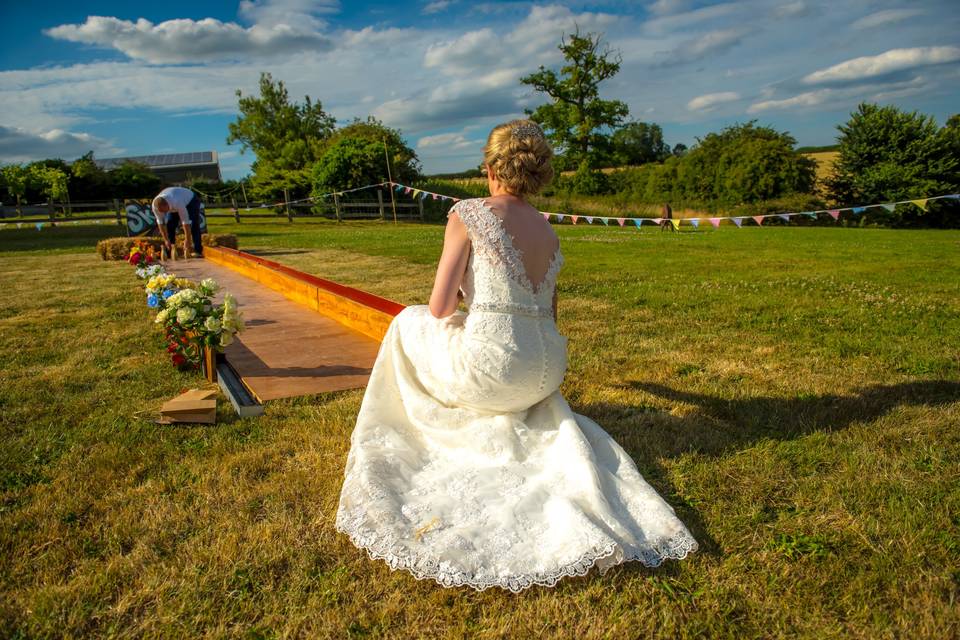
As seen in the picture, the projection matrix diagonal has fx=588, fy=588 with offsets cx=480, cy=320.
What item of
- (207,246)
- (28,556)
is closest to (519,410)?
(28,556)

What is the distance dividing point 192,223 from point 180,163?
3181 inches

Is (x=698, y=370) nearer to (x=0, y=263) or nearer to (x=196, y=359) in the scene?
(x=196, y=359)

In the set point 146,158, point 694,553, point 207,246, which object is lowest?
point 694,553

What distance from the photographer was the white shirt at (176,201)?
11.8m

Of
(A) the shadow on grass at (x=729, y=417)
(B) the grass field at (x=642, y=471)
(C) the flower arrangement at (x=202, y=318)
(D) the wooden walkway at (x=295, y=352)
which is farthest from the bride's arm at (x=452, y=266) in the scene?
(C) the flower arrangement at (x=202, y=318)

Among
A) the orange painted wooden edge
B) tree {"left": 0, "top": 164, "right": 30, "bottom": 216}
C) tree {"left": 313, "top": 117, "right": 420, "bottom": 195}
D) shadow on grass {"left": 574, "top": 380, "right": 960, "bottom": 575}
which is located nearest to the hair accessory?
shadow on grass {"left": 574, "top": 380, "right": 960, "bottom": 575}

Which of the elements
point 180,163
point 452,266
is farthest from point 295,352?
point 180,163

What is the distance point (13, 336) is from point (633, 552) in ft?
21.4

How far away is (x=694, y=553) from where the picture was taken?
2.17 metres

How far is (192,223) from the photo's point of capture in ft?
43.9

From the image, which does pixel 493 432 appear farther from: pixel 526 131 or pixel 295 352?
pixel 295 352

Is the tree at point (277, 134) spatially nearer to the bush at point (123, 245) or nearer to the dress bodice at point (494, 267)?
the bush at point (123, 245)

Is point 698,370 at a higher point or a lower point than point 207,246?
lower

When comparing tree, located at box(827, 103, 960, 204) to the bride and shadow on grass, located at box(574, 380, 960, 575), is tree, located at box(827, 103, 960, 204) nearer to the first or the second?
shadow on grass, located at box(574, 380, 960, 575)
